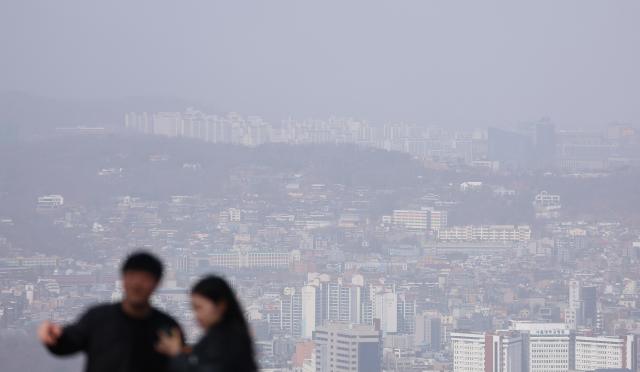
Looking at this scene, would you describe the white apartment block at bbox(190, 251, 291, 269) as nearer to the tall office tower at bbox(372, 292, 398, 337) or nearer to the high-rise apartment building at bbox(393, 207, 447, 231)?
the tall office tower at bbox(372, 292, 398, 337)

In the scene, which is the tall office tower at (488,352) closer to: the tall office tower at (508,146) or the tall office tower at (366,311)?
the tall office tower at (366,311)

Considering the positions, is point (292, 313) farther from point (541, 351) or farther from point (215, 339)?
point (215, 339)

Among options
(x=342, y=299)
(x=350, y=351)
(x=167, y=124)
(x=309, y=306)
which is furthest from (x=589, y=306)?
(x=167, y=124)

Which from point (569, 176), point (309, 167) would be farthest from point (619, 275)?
point (309, 167)

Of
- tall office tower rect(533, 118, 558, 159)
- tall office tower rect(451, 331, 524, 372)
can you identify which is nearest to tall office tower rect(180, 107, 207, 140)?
tall office tower rect(533, 118, 558, 159)

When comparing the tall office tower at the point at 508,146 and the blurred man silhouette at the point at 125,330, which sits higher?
the tall office tower at the point at 508,146

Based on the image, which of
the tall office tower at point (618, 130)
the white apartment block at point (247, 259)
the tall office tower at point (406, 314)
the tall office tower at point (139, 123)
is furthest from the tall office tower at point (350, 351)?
the tall office tower at point (618, 130)

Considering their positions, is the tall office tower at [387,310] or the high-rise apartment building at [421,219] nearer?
the tall office tower at [387,310]
